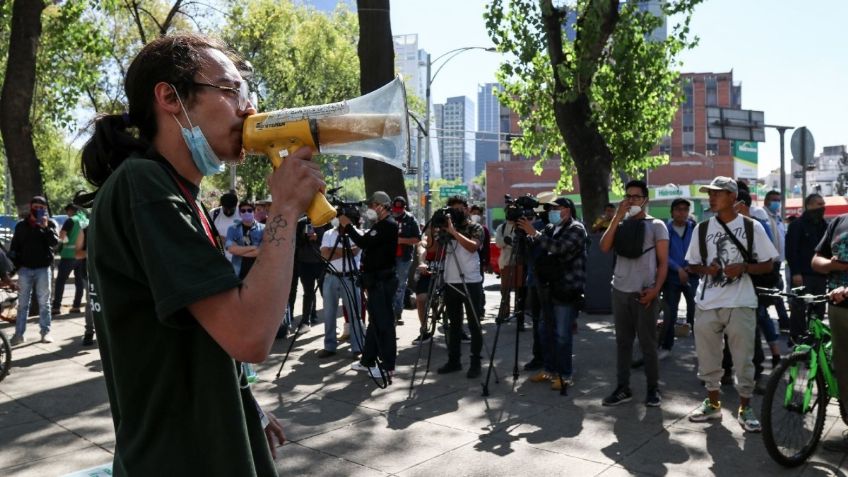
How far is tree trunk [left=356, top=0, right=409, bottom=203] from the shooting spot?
1114 centimetres

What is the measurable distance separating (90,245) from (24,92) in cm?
1346

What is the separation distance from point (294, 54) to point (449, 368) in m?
25.6

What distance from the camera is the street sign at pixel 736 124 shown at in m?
18.8

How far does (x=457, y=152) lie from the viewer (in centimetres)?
16212

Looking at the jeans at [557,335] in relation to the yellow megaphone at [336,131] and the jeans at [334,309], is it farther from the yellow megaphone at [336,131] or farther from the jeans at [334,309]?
the yellow megaphone at [336,131]

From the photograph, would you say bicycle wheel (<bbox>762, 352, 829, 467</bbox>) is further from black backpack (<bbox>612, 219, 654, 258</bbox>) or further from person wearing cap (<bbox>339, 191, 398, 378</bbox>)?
person wearing cap (<bbox>339, 191, 398, 378</bbox>)

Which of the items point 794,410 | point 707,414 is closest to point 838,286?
point 794,410

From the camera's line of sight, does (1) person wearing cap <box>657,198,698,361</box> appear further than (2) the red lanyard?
Yes

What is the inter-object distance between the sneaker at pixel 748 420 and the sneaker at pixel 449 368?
10.3ft

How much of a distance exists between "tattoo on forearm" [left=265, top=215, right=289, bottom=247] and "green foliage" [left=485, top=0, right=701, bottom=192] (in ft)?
38.1

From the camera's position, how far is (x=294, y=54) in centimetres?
3055

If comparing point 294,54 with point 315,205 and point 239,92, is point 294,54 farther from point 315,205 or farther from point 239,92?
point 315,205

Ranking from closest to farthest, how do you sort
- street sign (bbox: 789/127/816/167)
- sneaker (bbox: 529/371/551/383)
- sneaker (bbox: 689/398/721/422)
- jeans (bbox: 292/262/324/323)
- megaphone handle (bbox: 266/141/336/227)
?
1. megaphone handle (bbox: 266/141/336/227)
2. sneaker (bbox: 689/398/721/422)
3. sneaker (bbox: 529/371/551/383)
4. jeans (bbox: 292/262/324/323)
5. street sign (bbox: 789/127/816/167)

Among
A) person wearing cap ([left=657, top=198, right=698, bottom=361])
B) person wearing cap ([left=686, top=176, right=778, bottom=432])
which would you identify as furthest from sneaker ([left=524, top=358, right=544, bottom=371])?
person wearing cap ([left=686, top=176, right=778, bottom=432])
